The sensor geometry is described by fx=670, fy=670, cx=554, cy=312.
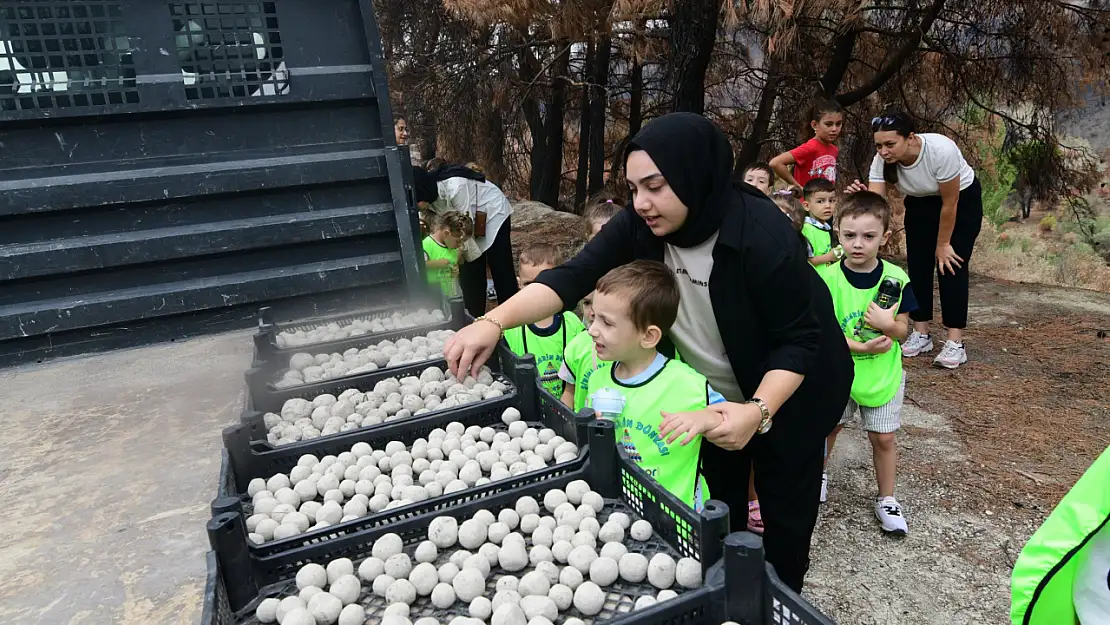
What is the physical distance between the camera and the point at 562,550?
4.14ft

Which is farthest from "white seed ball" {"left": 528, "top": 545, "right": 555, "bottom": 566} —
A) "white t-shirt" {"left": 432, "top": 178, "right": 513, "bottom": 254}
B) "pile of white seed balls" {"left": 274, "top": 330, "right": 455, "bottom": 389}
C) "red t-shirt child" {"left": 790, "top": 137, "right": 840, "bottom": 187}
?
"red t-shirt child" {"left": 790, "top": 137, "right": 840, "bottom": 187}

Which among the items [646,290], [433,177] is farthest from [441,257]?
[646,290]

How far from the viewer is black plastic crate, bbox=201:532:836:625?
3.27 feet

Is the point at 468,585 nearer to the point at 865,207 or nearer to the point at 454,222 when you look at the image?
the point at 865,207

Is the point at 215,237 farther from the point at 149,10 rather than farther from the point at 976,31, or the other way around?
the point at 976,31

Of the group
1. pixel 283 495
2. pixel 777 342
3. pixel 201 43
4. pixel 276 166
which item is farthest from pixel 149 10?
→ pixel 777 342

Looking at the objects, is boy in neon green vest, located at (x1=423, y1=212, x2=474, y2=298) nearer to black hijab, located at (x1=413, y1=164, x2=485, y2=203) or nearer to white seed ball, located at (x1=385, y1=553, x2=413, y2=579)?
black hijab, located at (x1=413, y1=164, x2=485, y2=203)

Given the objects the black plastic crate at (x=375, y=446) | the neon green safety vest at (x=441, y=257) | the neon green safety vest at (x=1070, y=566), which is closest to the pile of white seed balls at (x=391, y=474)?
the black plastic crate at (x=375, y=446)

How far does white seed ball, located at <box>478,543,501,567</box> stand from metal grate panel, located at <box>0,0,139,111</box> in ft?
8.42

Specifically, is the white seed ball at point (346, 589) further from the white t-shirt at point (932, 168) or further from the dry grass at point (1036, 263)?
the dry grass at point (1036, 263)

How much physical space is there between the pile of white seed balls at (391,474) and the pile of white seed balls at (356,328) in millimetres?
1103

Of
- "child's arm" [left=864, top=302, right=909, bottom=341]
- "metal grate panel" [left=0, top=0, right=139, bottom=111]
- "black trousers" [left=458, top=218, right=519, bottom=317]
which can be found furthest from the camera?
"black trousers" [left=458, top=218, right=519, bottom=317]

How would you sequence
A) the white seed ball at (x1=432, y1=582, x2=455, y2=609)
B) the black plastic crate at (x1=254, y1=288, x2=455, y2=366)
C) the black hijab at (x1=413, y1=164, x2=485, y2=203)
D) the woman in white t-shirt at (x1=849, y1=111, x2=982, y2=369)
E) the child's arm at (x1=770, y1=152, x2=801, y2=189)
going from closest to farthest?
the white seed ball at (x1=432, y1=582, x2=455, y2=609), the black plastic crate at (x1=254, y1=288, x2=455, y2=366), the woman in white t-shirt at (x1=849, y1=111, x2=982, y2=369), the black hijab at (x1=413, y1=164, x2=485, y2=203), the child's arm at (x1=770, y1=152, x2=801, y2=189)

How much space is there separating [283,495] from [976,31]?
5516 millimetres
